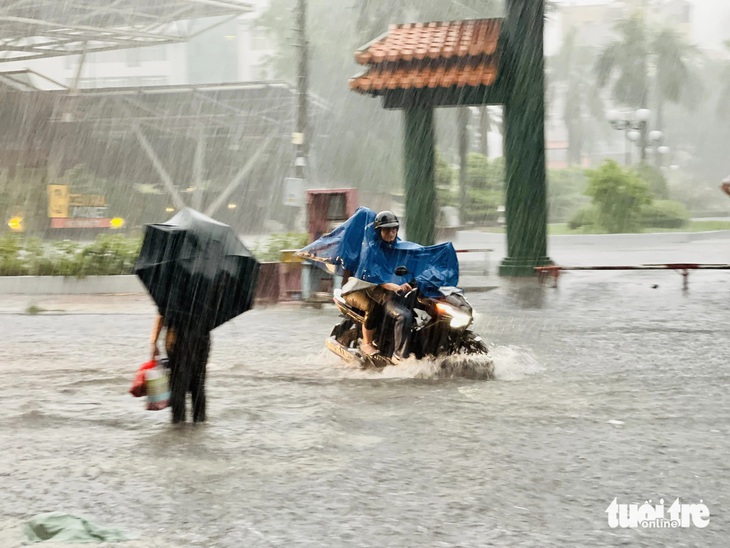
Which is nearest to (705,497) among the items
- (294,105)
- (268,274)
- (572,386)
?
(572,386)

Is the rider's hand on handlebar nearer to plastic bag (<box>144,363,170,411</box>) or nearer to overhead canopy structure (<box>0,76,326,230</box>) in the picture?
plastic bag (<box>144,363,170,411</box>)

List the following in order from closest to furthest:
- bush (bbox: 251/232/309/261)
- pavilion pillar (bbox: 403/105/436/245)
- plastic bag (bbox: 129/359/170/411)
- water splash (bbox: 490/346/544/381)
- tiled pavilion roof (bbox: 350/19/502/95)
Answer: plastic bag (bbox: 129/359/170/411)
water splash (bbox: 490/346/544/381)
tiled pavilion roof (bbox: 350/19/502/95)
bush (bbox: 251/232/309/261)
pavilion pillar (bbox: 403/105/436/245)

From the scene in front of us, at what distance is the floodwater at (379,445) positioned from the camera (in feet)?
16.9

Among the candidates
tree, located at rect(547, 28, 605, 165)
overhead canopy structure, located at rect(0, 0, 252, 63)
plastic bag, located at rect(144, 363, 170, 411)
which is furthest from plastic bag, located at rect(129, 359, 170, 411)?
tree, located at rect(547, 28, 605, 165)

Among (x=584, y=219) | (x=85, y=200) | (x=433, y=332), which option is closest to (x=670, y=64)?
(x=584, y=219)

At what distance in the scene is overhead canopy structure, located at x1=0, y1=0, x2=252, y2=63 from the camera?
112ft

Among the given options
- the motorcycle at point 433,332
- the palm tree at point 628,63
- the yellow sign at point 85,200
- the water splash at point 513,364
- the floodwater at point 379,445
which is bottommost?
the floodwater at point 379,445

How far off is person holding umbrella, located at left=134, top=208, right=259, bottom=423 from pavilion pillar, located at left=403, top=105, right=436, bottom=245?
45.7 feet

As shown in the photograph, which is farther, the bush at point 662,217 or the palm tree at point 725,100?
the palm tree at point 725,100

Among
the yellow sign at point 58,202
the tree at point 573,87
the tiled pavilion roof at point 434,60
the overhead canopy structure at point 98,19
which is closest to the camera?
the tiled pavilion roof at point 434,60

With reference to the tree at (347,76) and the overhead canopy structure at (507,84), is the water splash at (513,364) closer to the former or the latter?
the overhead canopy structure at (507,84)

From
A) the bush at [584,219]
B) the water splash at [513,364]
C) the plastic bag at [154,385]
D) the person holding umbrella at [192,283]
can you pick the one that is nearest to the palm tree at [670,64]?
the bush at [584,219]

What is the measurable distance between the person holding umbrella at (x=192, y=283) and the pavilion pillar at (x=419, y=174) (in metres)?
13.9

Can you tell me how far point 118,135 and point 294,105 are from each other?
27.2 ft
